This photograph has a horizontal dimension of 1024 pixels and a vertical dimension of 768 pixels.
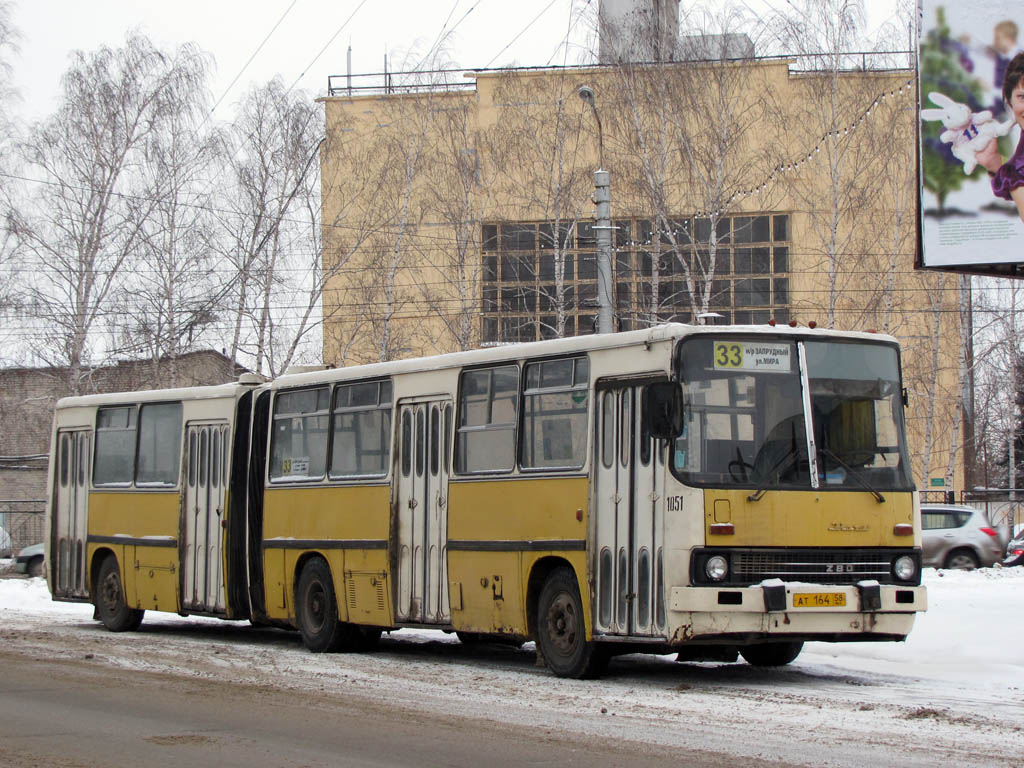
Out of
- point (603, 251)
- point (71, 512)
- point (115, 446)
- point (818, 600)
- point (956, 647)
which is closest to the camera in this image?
point (818, 600)

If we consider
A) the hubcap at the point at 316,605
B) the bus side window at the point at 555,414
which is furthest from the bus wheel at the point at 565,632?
the hubcap at the point at 316,605

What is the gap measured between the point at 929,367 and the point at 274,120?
18087mm

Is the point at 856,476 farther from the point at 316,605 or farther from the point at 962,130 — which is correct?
the point at 316,605

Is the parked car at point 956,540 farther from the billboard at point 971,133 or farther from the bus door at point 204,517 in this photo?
the bus door at point 204,517

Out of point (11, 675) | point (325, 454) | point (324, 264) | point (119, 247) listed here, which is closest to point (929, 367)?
point (324, 264)

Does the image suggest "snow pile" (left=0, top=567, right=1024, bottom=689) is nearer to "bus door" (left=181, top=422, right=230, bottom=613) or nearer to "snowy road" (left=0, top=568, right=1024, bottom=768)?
"snowy road" (left=0, top=568, right=1024, bottom=768)

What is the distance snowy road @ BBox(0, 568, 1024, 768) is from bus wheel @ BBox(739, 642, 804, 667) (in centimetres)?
19

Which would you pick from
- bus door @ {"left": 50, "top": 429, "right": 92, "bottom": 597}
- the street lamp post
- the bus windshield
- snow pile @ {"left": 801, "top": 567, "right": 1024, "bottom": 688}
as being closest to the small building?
the street lamp post

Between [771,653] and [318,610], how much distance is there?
5.09 m

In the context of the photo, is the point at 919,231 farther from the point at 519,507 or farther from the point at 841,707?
the point at 841,707

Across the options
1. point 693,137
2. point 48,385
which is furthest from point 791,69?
point 48,385

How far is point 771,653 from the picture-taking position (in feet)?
45.9

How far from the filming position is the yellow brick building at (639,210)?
123ft

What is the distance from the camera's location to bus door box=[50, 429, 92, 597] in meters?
20.8
